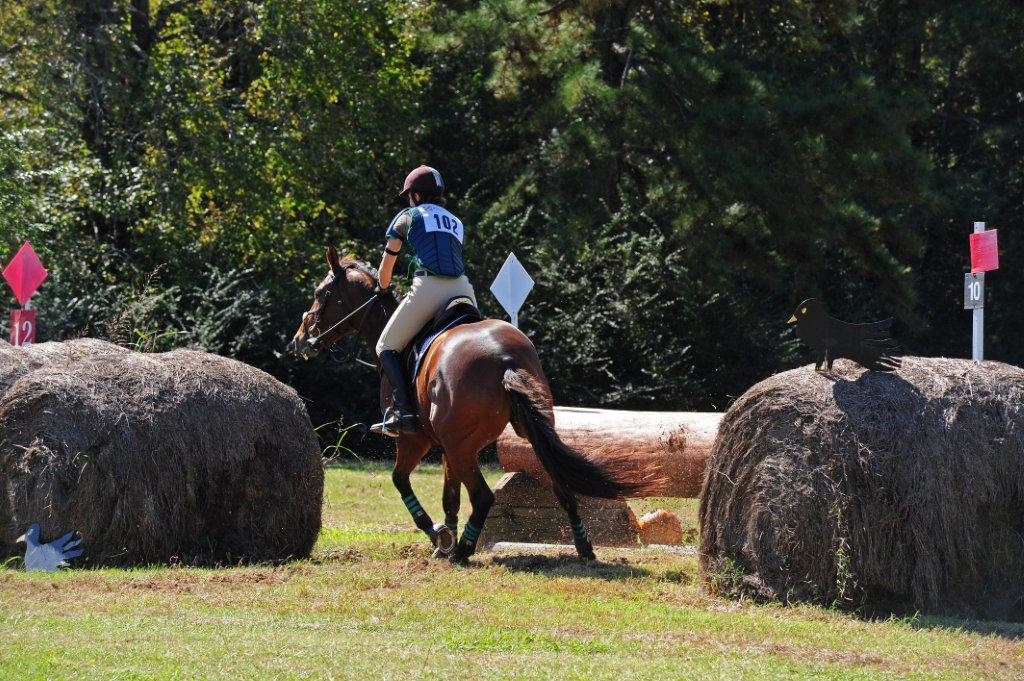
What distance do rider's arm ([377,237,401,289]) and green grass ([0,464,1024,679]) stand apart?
2306 millimetres

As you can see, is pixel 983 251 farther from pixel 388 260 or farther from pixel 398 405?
pixel 398 405

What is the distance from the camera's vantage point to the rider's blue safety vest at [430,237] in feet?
32.0

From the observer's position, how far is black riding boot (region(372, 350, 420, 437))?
32.3 ft

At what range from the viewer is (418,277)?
997 centimetres

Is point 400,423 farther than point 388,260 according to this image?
No

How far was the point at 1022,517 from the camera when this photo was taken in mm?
7754

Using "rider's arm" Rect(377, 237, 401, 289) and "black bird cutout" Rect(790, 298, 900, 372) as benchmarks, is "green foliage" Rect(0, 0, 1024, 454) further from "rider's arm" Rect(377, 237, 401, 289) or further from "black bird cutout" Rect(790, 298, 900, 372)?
"black bird cutout" Rect(790, 298, 900, 372)

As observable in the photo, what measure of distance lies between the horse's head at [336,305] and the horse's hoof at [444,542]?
2063 millimetres

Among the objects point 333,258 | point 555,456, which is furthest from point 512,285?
point 555,456

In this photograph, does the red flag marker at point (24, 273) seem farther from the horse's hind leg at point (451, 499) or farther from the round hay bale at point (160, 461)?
the horse's hind leg at point (451, 499)

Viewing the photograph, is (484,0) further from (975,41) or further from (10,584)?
(10,584)

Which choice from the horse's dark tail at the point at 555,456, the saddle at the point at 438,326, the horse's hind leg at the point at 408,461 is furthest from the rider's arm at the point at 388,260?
the horse's dark tail at the point at 555,456

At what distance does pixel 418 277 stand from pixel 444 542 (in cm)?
205

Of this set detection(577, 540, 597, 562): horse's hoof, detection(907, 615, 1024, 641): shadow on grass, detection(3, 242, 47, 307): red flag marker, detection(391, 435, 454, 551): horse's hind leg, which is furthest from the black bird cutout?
detection(3, 242, 47, 307): red flag marker
